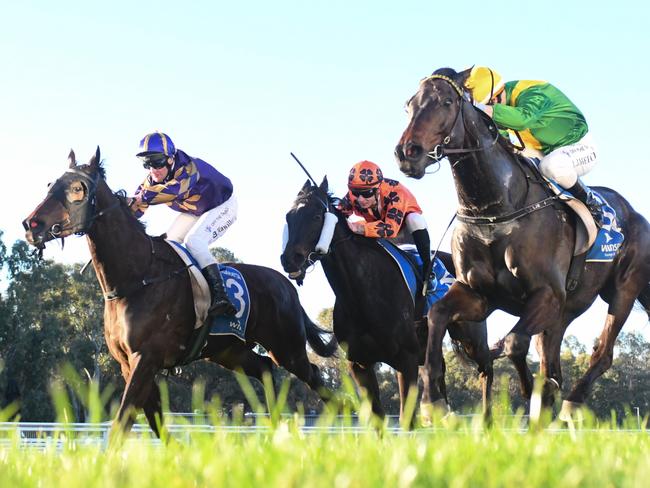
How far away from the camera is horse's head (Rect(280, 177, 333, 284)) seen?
8.34 m

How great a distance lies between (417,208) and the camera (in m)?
9.36

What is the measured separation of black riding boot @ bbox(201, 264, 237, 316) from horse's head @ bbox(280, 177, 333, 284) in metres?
0.74

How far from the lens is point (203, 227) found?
929 cm

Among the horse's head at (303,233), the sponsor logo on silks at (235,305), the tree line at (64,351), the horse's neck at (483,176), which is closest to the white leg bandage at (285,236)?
the horse's head at (303,233)

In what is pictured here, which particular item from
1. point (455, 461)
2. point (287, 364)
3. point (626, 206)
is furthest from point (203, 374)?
point (455, 461)

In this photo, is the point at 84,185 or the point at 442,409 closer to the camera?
the point at 442,409

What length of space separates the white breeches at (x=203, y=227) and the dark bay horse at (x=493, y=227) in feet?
9.89

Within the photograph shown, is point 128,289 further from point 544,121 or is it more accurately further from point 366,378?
point 544,121

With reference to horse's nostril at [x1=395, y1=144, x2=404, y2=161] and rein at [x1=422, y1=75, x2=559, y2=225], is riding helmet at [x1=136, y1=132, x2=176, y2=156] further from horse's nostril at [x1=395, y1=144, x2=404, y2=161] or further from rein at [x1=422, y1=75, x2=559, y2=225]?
horse's nostril at [x1=395, y1=144, x2=404, y2=161]

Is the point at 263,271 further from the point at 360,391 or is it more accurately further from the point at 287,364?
the point at 360,391

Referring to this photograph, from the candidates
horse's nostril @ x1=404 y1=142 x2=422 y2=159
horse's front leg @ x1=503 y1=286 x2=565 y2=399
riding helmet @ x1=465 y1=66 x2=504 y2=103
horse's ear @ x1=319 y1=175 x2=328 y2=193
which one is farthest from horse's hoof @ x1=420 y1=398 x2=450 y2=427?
horse's ear @ x1=319 y1=175 x2=328 y2=193

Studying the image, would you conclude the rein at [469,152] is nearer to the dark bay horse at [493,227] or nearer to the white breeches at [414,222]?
the dark bay horse at [493,227]

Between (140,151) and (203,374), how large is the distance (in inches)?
1312

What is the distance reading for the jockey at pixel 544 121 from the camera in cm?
695
